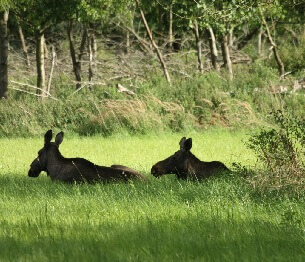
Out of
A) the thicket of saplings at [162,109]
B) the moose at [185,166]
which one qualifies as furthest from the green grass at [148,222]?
the thicket of saplings at [162,109]

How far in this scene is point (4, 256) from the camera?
8203 millimetres

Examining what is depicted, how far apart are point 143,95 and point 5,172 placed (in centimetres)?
1092

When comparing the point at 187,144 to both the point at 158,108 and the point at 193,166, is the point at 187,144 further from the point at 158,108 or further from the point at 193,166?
the point at 158,108

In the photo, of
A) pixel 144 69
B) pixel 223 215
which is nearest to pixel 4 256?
pixel 223 215

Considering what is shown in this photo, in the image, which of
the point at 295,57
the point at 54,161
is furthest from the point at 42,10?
the point at 295,57

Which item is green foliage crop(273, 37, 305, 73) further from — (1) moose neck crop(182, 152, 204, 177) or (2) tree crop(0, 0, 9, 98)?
(1) moose neck crop(182, 152, 204, 177)

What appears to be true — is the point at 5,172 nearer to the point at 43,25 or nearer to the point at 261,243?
the point at 261,243

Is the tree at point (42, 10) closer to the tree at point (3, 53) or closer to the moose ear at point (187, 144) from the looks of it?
the tree at point (3, 53)

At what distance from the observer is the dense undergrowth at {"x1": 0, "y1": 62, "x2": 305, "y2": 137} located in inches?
1029

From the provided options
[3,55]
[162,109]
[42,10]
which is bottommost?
[162,109]

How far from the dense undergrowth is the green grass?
10952 mm

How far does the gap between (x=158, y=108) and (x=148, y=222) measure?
56.0 ft

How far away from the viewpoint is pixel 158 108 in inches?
1049

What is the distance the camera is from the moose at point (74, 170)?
13758 mm
